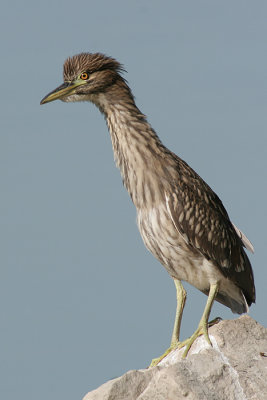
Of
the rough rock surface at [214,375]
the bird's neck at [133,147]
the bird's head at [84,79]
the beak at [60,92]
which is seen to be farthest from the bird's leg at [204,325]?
the beak at [60,92]

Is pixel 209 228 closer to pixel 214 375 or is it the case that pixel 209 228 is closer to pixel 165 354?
pixel 165 354

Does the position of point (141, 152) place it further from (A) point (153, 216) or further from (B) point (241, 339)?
(B) point (241, 339)

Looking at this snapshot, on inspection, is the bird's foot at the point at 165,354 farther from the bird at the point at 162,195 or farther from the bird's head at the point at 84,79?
the bird's head at the point at 84,79

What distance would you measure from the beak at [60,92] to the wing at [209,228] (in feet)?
5.24

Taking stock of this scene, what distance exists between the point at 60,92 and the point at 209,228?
93.7 inches

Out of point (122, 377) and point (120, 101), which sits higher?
point (120, 101)

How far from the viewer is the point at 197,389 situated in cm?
758

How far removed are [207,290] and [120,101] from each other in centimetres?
249

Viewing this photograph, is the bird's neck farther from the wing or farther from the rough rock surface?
the rough rock surface

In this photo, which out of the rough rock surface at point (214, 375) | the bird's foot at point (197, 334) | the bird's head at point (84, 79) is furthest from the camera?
the bird's head at point (84, 79)

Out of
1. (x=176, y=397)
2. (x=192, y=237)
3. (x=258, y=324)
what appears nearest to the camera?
(x=176, y=397)

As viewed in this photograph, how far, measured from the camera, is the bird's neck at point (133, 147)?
9312 millimetres

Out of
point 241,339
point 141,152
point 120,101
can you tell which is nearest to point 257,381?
point 241,339

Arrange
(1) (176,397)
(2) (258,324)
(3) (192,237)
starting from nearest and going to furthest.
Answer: (1) (176,397) < (2) (258,324) < (3) (192,237)
